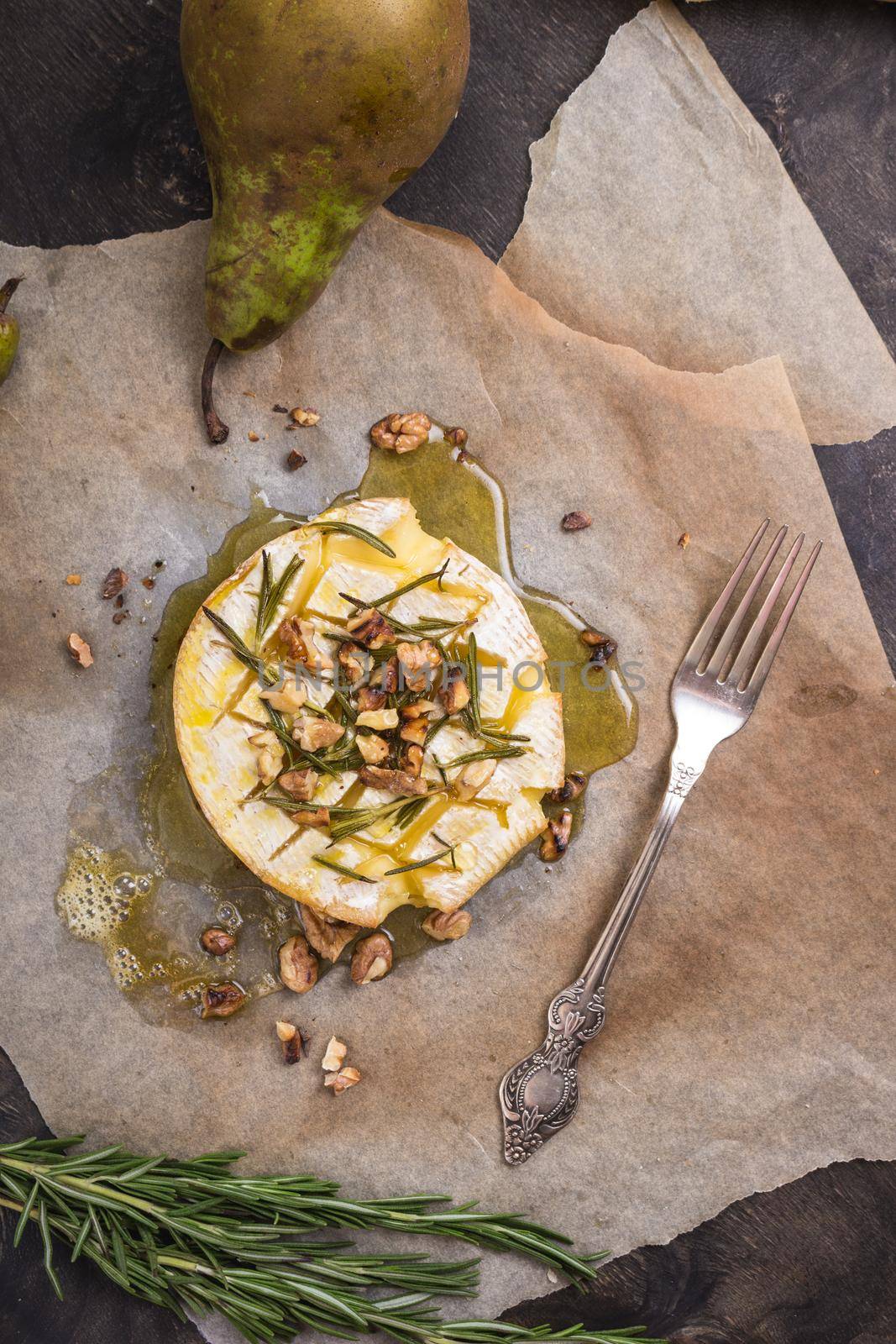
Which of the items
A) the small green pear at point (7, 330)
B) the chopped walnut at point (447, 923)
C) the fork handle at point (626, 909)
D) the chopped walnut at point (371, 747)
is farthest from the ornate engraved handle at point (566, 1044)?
the small green pear at point (7, 330)

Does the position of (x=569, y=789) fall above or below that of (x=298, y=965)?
above

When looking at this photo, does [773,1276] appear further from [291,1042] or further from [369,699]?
[369,699]

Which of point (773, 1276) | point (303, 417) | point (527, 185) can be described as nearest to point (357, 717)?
point (303, 417)

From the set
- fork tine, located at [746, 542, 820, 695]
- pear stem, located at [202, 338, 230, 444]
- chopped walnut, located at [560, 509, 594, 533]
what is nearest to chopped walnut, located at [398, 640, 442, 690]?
chopped walnut, located at [560, 509, 594, 533]

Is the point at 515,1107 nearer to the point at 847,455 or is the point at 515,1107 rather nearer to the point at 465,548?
the point at 465,548

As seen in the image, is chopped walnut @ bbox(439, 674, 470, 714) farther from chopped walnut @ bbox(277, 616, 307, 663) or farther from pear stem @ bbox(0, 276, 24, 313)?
pear stem @ bbox(0, 276, 24, 313)

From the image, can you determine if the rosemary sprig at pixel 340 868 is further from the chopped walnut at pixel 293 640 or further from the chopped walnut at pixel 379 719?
the chopped walnut at pixel 293 640
